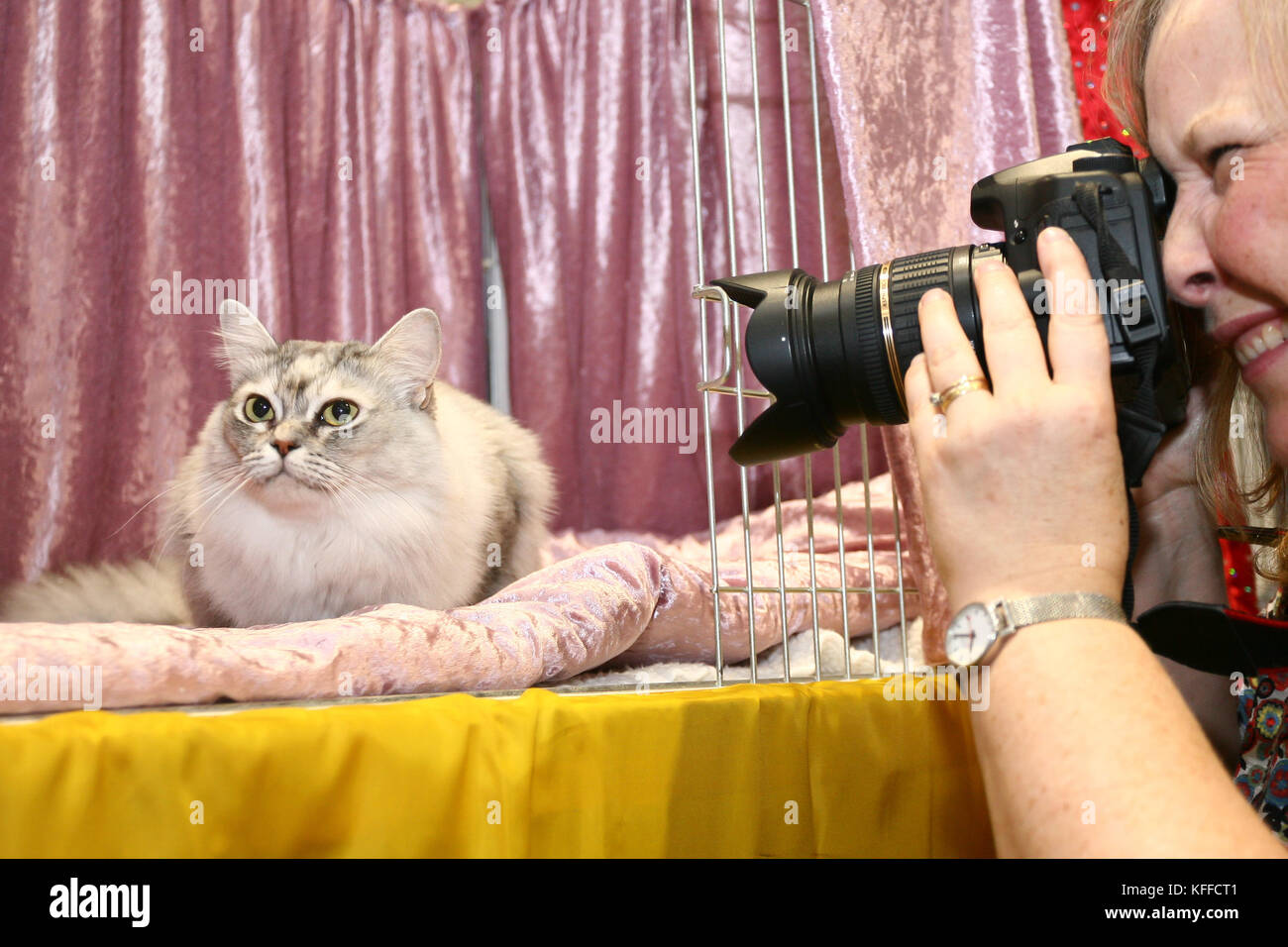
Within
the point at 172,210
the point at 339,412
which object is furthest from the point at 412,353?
the point at 172,210

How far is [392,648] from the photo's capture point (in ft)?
2.75

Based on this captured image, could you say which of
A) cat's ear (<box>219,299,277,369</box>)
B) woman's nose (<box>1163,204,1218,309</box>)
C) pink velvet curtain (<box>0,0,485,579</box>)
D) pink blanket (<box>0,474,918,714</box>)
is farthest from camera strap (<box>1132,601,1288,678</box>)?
pink velvet curtain (<box>0,0,485,579</box>)

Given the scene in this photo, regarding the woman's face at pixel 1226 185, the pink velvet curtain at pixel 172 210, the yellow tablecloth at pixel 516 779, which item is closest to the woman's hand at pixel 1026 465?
the woman's face at pixel 1226 185

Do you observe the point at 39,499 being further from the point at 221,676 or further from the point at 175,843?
the point at 175,843

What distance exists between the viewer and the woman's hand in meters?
0.57

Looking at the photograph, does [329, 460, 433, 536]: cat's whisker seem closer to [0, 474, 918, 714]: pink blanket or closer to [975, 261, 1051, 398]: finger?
[0, 474, 918, 714]: pink blanket

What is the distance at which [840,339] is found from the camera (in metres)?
0.74

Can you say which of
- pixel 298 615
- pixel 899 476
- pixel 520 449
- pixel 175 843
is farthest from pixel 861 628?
pixel 175 843

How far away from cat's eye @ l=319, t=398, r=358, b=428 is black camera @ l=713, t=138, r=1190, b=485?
49 cm

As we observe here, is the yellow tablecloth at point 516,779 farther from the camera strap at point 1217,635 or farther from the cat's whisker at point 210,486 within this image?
the cat's whisker at point 210,486

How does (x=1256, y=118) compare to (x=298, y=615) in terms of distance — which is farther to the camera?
(x=298, y=615)

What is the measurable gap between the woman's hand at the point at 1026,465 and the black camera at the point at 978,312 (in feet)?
0.15
